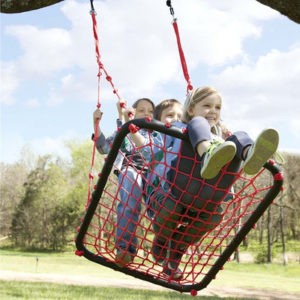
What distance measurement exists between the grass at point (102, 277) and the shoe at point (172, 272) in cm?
436

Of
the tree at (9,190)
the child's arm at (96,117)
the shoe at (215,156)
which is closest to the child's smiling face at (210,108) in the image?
the shoe at (215,156)

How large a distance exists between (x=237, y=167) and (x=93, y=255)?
1026 millimetres

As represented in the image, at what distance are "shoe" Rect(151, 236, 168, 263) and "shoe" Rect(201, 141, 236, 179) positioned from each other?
76 cm

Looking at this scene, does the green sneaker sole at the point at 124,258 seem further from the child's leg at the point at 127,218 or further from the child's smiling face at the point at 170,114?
the child's smiling face at the point at 170,114

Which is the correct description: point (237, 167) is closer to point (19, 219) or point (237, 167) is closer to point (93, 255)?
point (93, 255)

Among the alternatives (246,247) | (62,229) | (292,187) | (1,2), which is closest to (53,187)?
(62,229)

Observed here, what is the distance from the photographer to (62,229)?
75.5 ft

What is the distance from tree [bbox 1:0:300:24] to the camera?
3.06 metres

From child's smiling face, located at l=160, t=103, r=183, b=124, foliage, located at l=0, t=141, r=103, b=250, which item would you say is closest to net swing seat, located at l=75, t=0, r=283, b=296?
child's smiling face, located at l=160, t=103, r=183, b=124

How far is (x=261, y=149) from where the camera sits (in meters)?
1.88

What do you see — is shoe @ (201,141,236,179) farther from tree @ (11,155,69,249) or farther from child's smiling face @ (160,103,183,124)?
tree @ (11,155,69,249)

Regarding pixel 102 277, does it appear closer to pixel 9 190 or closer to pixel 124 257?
pixel 124 257

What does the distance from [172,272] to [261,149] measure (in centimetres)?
106

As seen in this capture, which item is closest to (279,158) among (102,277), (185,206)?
(185,206)
